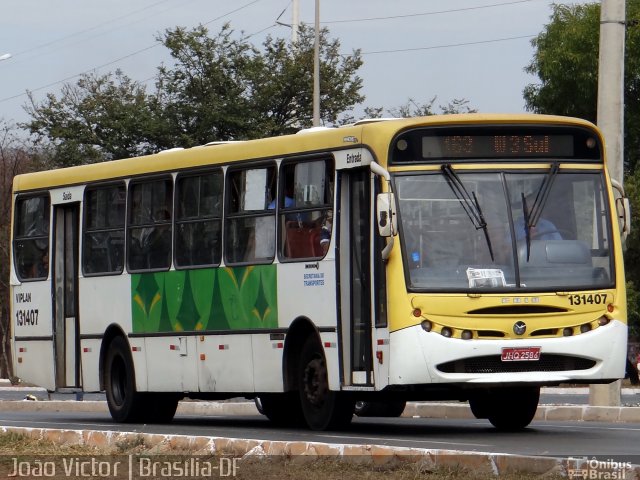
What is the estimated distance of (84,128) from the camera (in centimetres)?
5075

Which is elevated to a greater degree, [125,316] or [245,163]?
[245,163]

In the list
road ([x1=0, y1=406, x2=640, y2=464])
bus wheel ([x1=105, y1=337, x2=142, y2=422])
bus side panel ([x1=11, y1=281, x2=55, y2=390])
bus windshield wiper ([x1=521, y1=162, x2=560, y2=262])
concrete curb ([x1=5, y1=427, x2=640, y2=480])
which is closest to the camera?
concrete curb ([x1=5, y1=427, x2=640, y2=480])

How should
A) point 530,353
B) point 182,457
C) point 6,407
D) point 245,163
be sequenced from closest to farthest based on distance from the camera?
point 182,457, point 530,353, point 245,163, point 6,407

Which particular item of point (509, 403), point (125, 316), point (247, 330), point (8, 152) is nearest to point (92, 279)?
point (125, 316)

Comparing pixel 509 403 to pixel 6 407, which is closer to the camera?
pixel 509 403

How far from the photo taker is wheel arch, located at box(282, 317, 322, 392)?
17.1 metres

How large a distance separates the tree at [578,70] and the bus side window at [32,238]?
26.8 metres

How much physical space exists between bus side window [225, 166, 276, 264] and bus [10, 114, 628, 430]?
0.09 ft

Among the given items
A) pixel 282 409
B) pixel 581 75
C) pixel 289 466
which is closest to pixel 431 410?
pixel 282 409

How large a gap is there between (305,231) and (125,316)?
4.18 meters

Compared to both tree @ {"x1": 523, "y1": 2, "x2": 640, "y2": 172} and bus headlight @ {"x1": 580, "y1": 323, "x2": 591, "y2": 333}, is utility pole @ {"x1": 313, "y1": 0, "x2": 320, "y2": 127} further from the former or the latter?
bus headlight @ {"x1": 580, "y1": 323, "x2": 591, "y2": 333}

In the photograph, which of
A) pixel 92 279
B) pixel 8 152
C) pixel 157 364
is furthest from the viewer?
pixel 8 152

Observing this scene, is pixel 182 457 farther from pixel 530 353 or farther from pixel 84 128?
pixel 84 128

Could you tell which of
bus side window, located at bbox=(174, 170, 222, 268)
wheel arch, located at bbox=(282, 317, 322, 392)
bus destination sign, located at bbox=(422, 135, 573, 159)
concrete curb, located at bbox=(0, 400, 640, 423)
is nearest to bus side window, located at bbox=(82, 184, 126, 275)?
bus side window, located at bbox=(174, 170, 222, 268)
